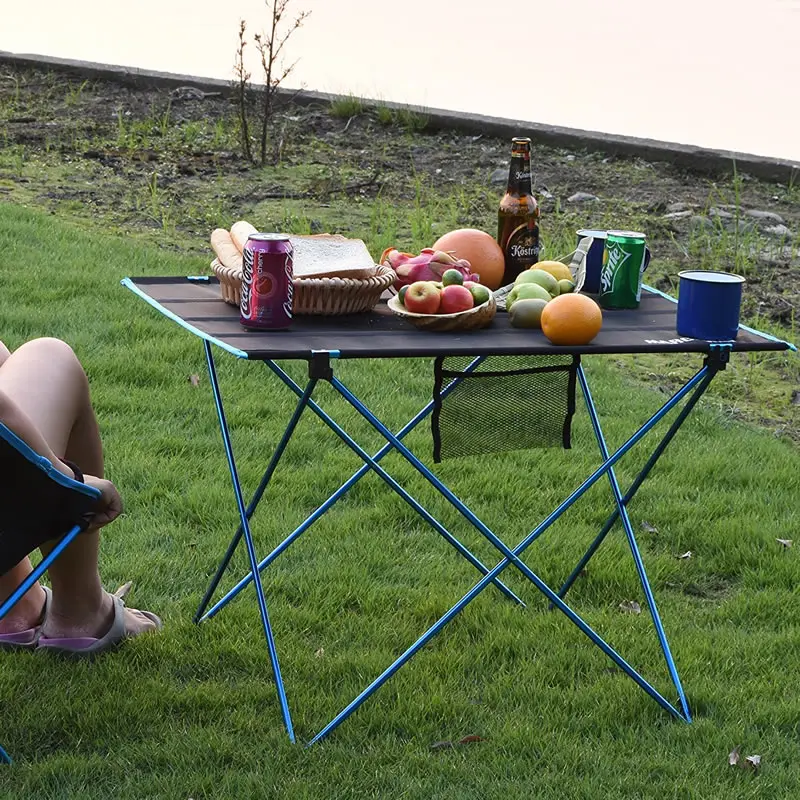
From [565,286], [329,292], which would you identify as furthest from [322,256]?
[565,286]

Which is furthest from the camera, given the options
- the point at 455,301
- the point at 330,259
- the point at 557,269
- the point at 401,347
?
the point at 557,269

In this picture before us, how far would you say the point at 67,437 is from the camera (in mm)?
2740

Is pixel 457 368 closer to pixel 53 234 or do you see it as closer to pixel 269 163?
pixel 53 234

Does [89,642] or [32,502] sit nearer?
[32,502]

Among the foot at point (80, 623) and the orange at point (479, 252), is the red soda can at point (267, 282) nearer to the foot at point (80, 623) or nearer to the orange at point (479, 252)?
the orange at point (479, 252)

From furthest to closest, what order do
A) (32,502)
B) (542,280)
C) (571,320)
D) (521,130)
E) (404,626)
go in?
(521,130) → (404,626) → (542,280) → (571,320) → (32,502)

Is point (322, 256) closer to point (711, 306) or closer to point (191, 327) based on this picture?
point (191, 327)

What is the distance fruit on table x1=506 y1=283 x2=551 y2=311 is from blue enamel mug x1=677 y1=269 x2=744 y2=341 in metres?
0.31

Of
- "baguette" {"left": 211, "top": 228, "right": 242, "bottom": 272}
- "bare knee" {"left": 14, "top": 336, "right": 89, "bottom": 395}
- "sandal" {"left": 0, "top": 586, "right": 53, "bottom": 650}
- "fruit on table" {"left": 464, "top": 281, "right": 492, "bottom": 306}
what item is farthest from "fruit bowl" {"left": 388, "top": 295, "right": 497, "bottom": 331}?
"sandal" {"left": 0, "top": 586, "right": 53, "bottom": 650}

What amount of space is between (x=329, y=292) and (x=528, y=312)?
45 cm

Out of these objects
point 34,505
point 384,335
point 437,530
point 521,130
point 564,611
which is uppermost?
point 521,130

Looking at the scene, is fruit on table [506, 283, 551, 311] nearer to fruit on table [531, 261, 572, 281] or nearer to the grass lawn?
fruit on table [531, 261, 572, 281]

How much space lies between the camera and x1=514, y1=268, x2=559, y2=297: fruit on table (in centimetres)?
300

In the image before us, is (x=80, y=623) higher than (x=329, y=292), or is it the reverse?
(x=329, y=292)
